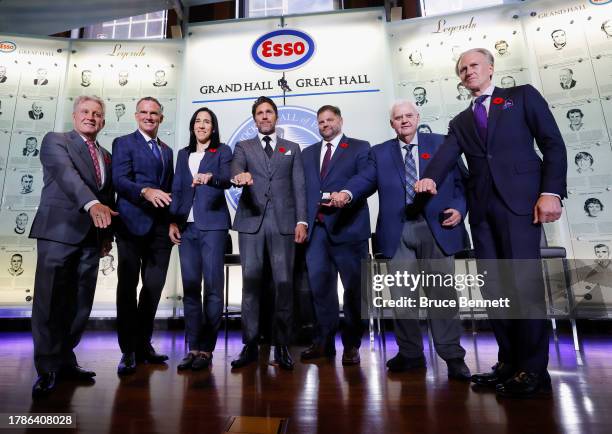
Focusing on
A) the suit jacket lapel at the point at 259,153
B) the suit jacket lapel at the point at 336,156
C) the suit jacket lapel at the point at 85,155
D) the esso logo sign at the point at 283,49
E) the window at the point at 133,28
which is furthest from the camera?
the window at the point at 133,28

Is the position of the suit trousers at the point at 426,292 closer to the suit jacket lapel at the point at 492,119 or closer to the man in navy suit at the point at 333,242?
the man in navy suit at the point at 333,242

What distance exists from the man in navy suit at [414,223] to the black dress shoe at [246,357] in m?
0.79

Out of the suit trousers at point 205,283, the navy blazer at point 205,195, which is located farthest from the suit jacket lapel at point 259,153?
the suit trousers at point 205,283

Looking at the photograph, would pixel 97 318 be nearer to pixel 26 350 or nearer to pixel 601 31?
pixel 26 350

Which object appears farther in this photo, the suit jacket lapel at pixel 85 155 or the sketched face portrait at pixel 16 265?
the sketched face portrait at pixel 16 265

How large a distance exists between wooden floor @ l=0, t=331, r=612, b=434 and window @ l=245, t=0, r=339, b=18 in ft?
15.0

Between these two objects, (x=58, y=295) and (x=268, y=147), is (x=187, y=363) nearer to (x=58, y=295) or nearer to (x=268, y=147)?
(x=58, y=295)

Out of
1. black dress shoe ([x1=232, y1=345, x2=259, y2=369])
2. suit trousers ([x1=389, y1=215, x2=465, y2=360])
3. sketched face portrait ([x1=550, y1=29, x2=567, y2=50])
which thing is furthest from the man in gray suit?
sketched face portrait ([x1=550, y1=29, x2=567, y2=50])

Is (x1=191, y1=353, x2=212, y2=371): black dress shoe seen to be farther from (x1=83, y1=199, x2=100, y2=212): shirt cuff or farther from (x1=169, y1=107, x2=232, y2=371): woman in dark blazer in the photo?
(x1=83, y1=199, x2=100, y2=212): shirt cuff

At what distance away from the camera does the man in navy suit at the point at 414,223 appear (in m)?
1.90

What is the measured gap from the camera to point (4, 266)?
388cm

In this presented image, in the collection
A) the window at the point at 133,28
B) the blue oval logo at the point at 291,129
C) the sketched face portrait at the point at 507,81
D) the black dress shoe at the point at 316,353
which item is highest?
the window at the point at 133,28

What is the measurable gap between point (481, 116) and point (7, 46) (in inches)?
203

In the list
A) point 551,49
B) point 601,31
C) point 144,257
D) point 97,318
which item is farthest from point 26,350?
point 601,31
